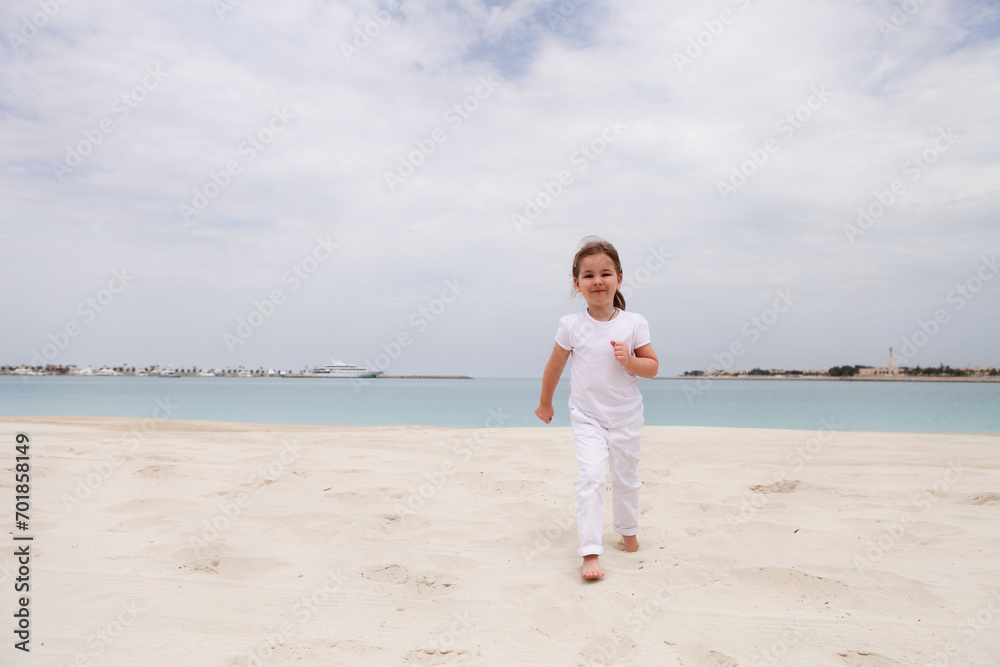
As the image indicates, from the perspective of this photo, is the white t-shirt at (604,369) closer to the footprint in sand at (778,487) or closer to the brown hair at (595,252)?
the brown hair at (595,252)

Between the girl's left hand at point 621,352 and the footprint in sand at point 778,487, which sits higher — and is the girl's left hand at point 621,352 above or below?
above

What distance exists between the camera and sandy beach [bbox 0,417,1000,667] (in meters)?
1.99

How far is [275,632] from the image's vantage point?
2.07 meters

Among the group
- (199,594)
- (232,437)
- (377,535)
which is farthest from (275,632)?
(232,437)

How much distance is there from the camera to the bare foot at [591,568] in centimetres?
261

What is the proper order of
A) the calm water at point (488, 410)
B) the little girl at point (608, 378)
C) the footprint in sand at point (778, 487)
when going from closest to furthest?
the little girl at point (608, 378), the footprint in sand at point (778, 487), the calm water at point (488, 410)

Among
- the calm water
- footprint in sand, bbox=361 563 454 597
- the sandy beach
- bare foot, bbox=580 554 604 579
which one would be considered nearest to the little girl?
bare foot, bbox=580 554 604 579

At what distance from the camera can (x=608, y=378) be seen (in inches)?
121

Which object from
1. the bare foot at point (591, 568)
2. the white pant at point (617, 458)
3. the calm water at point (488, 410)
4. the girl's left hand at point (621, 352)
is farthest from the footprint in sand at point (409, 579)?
the calm water at point (488, 410)

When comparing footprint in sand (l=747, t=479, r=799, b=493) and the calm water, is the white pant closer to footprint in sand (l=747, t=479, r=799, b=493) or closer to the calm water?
footprint in sand (l=747, t=479, r=799, b=493)

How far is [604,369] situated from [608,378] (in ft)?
0.18

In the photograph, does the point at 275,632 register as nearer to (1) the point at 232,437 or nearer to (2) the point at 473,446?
(2) the point at 473,446

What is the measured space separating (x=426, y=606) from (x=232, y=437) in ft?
19.0

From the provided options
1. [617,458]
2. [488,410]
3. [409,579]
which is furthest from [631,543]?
[488,410]
